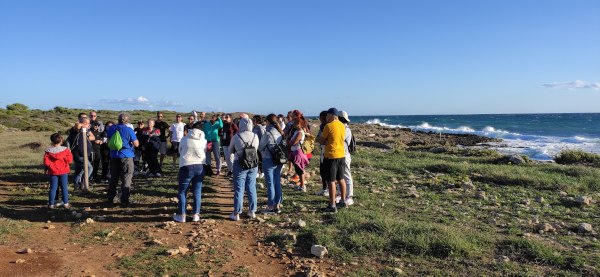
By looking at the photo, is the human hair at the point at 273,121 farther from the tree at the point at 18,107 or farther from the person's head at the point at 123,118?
the tree at the point at 18,107

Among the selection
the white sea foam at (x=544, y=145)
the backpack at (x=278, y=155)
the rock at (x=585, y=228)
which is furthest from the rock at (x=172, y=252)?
the white sea foam at (x=544, y=145)

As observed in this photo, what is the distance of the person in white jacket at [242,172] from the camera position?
7.11 metres

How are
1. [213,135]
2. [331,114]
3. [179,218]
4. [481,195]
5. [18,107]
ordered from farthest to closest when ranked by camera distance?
1. [18,107]
2. [213,135]
3. [481,195]
4. [331,114]
5. [179,218]

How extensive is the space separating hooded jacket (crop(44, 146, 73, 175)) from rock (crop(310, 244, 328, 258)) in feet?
17.5

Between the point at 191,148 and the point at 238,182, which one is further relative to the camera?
the point at 238,182

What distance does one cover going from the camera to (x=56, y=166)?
25.9 ft

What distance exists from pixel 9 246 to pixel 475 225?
7309mm

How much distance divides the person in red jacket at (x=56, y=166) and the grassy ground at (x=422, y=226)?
0.46 m

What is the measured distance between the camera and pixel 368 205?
27.6 feet

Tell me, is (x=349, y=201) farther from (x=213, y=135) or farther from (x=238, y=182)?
(x=213, y=135)

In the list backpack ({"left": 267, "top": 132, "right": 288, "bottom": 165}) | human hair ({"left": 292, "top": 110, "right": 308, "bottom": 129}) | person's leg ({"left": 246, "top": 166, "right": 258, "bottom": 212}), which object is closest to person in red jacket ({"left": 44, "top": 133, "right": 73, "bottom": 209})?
person's leg ({"left": 246, "top": 166, "right": 258, "bottom": 212})

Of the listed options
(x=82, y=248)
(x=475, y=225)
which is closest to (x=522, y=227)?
(x=475, y=225)

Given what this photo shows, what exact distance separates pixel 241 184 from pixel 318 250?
216 cm

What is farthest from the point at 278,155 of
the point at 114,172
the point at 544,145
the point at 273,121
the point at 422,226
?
the point at 544,145
